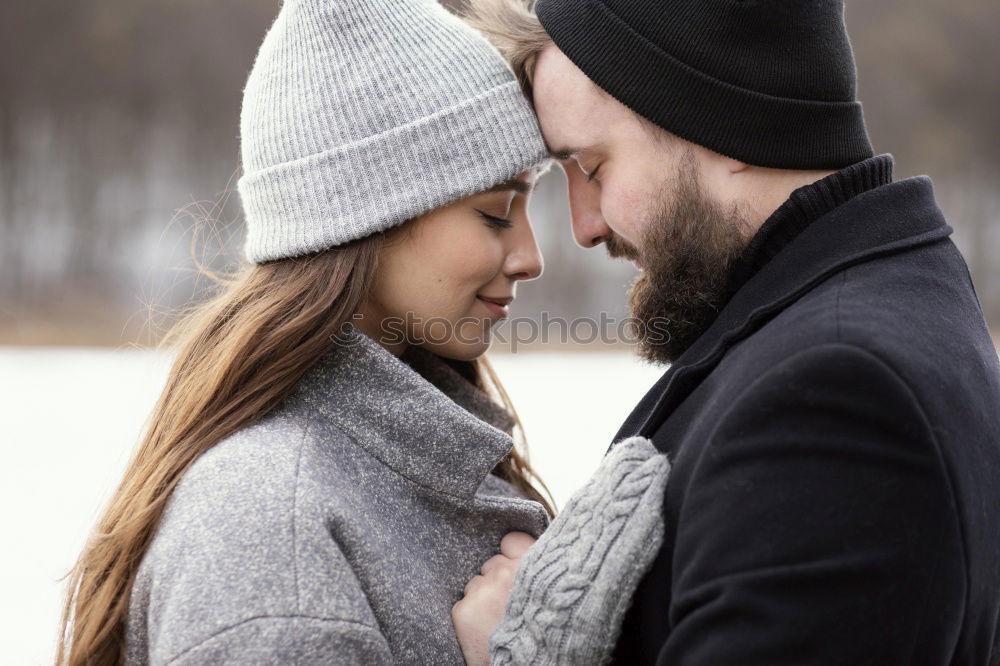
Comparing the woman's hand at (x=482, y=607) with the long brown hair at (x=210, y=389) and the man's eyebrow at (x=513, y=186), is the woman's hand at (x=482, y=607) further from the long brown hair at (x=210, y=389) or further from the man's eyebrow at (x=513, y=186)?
the man's eyebrow at (x=513, y=186)

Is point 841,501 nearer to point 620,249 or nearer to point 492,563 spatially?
point 492,563

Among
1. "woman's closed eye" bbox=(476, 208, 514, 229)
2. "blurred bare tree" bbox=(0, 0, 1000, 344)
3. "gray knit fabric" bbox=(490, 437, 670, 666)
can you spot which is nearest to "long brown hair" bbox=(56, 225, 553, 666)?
"woman's closed eye" bbox=(476, 208, 514, 229)

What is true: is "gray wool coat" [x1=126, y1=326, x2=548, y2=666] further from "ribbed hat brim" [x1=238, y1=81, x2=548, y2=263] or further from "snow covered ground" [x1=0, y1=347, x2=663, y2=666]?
"snow covered ground" [x1=0, y1=347, x2=663, y2=666]

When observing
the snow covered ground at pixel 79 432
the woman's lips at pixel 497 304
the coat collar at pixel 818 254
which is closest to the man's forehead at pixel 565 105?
the woman's lips at pixel 497 304

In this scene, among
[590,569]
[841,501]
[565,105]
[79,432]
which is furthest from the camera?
[79,432]

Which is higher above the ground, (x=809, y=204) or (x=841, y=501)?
(x=809, y=204)

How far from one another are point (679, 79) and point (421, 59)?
1.39 feet

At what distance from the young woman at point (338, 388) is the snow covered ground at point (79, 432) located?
38 cm

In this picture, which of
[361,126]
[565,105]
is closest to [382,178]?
[361,126]

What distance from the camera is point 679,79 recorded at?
140 cm

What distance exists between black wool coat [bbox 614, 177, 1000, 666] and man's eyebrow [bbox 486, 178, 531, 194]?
62 centimetres

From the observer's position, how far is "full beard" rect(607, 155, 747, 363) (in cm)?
137

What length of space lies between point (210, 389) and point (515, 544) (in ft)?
1.74

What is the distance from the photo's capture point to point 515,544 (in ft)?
4.77
